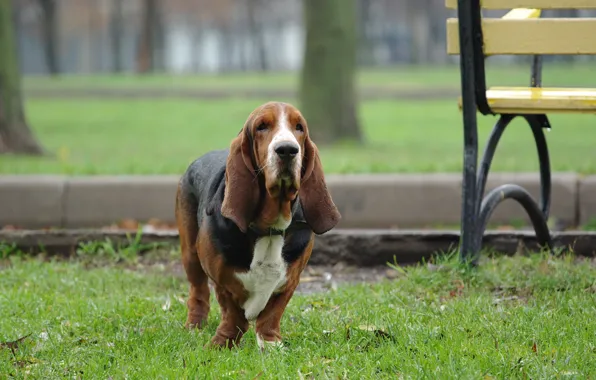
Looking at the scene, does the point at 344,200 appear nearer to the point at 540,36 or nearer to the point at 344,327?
the point at 540,36

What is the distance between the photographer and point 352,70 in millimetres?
14234

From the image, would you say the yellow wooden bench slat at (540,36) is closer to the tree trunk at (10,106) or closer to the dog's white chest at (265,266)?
the dog's white chest at (265,266)

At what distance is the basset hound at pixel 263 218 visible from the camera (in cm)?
407

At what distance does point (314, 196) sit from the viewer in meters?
4.28

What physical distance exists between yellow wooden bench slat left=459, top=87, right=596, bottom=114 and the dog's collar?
1.58 m

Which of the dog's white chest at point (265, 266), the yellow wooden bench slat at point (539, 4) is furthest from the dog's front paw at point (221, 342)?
the yellow wooden bench slat at point (539, 4)

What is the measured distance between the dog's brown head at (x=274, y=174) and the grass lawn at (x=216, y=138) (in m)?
4.06

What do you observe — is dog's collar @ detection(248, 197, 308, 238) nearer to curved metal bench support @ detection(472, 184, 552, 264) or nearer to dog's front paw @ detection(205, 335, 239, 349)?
dog's front paw @ detection(205, 335, 239, 349)

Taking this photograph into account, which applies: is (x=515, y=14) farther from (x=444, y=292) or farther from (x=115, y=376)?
(x=115, y=376)

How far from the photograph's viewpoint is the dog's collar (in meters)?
4.29

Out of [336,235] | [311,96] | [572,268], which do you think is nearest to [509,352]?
[572,268]

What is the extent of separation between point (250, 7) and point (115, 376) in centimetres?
5879

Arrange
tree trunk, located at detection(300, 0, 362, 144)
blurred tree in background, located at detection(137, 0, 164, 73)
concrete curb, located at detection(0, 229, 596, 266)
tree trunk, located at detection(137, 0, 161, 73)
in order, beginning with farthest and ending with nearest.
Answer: blurred tree in background, located at detection(137, 0, 164, 73) → tree trunk, located at detection(137, 0, 161, 73) → tree trunk, located at detection(300, 0, 362, 144) → concrete curb, located at detection(0, 229, 596, 266)

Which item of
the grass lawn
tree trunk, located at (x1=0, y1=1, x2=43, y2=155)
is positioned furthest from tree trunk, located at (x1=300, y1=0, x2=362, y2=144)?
tree trunk, located at (x1=0, y1=1, x2=43, y2=155)
